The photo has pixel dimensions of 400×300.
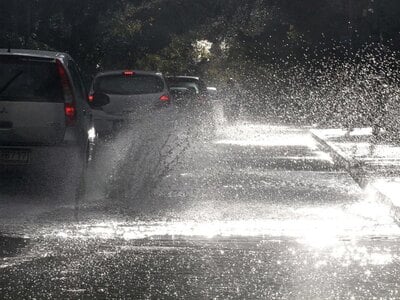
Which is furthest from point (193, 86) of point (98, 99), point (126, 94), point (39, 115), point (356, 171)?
point (39, 115)

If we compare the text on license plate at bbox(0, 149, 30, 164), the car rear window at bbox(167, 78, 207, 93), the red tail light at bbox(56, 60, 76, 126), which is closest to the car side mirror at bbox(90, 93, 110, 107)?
the red tail light at bbox(56, 60, 76, 126)

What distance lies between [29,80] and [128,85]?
Result: 904 cm

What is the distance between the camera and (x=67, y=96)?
12.5 meters

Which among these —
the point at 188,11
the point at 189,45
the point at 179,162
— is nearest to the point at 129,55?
the point at 188,11

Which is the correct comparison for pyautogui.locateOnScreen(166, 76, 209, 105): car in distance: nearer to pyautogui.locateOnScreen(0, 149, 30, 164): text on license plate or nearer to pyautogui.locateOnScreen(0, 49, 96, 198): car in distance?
pyautogui.locateOnScreen(0, 49, 96, 198): car in distance

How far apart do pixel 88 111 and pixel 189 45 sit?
51707 millimetres

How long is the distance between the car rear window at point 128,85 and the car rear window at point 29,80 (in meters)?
8.75

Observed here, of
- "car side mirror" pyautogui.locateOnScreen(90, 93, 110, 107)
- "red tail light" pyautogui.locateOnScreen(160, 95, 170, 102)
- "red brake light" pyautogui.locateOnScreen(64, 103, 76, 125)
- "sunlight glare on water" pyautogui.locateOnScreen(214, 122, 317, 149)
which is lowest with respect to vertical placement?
"sunlight glare on water" pyautogui.locateOnScreen(214, 122, 317, 149)

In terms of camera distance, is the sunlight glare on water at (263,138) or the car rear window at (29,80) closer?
the car rear window at (29,80)

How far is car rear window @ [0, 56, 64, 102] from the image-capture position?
12.3 metres

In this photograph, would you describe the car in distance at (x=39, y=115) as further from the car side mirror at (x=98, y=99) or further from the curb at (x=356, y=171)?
the curb at (x=356, y=171)

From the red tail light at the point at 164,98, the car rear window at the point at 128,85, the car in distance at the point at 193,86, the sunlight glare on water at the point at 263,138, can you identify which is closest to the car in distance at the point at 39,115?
the car rear window at the point at 128,85

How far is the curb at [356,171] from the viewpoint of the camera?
39.6ft

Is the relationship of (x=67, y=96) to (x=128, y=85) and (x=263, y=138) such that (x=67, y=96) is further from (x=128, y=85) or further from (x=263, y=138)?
(x=263, y=138)
